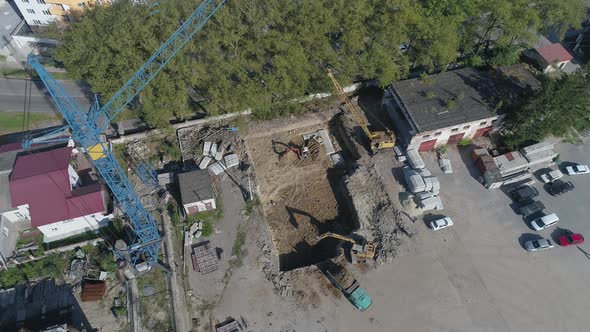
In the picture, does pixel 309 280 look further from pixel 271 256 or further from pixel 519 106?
pixel 519 106

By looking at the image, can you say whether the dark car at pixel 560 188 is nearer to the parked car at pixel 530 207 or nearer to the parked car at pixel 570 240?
the parked car at pixel 530 207

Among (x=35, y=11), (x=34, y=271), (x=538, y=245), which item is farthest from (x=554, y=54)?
(x=35, y=11)

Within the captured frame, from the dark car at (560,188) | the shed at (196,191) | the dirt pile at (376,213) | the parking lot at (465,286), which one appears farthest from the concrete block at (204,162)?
the dark car at (560,188)

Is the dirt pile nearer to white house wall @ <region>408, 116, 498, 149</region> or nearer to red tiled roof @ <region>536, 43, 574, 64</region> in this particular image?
white house wall @ <region>408, 116, 498, 149</region>

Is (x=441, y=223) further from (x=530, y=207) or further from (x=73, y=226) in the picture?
(x=73, y=226)

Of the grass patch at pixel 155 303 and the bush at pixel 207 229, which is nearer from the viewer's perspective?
the grass patch at pixel 155 303
